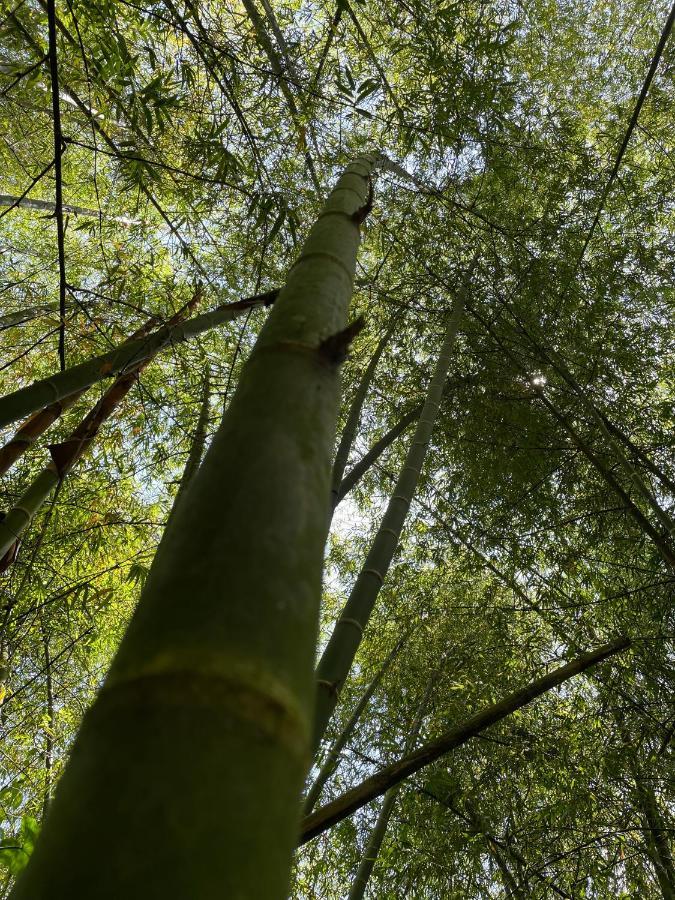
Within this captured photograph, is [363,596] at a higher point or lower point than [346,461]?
lower

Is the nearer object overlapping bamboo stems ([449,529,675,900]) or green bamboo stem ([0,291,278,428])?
green bamboo stem ([0,291,278,428])

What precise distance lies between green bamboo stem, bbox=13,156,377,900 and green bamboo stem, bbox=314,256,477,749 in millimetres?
650

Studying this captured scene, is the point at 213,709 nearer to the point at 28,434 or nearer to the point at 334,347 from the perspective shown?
the point at 334,347

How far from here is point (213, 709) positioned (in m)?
0.37

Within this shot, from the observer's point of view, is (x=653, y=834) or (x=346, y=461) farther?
(x=653, y=834)

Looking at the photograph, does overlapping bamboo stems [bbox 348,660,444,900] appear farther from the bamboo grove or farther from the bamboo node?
the bamboo node

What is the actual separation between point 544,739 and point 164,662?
3.43 meters

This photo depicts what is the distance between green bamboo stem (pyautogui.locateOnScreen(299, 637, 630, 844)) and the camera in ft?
3.15

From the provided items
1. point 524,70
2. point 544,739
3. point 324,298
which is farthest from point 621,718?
point 524,70

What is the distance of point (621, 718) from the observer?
314 cm

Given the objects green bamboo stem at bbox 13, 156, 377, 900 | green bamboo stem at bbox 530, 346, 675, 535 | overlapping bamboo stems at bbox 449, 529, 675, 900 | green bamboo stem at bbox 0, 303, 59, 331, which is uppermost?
green bamboo stem at bbox 530, 346, 675, 535

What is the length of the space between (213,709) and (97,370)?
1.71 meters

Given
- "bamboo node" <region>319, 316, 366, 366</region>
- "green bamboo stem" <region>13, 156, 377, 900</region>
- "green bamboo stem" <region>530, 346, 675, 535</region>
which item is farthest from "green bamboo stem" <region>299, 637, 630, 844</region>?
"green bamboo stem" <region>530, 346, 675, 535</region>

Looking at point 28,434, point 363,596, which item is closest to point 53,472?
point 28,434
